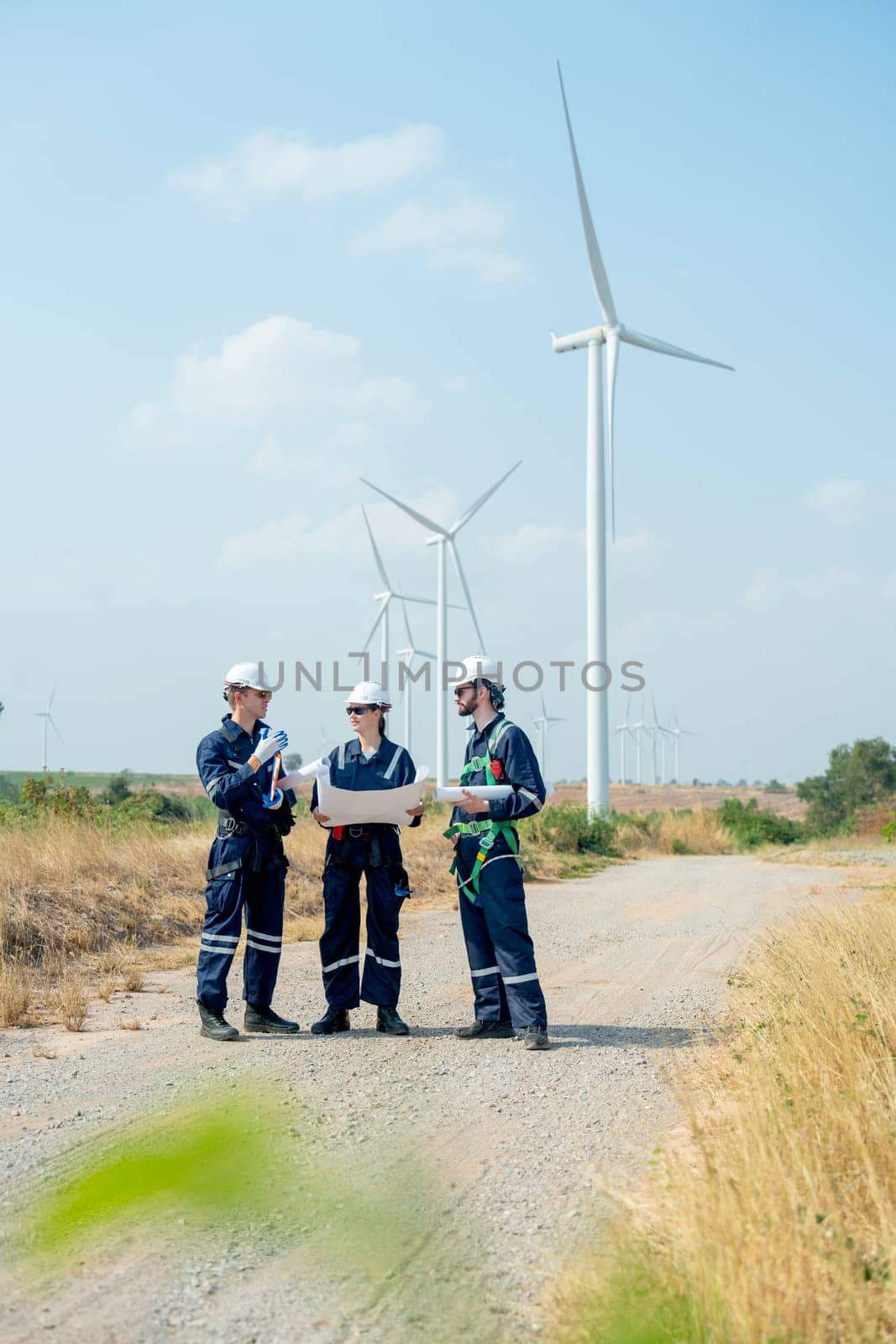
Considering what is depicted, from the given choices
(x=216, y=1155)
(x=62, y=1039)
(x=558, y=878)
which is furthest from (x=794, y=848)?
(x=216, y=1155)

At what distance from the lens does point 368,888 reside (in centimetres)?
743

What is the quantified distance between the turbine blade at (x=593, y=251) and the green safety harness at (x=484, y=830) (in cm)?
2435

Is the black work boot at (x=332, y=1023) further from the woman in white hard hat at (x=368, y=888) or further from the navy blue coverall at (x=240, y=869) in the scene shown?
the navy blue coverall at (x=240, y=869)

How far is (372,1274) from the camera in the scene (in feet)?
12.1

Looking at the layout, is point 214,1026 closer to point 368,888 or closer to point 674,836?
point 368,888

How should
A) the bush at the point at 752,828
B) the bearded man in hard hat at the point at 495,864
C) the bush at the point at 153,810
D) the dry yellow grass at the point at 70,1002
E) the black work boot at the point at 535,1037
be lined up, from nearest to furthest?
the black work boot at the point at 535,1037
the bearded man in hard hat at the point at 495,864
the dry yellow grass at the point at 70,1002
the bush at the point at 153,810
the bush at the point at 752,828

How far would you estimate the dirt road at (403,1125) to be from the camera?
3.44m

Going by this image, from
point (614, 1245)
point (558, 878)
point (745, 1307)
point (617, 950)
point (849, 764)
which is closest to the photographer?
point (745, 1307)

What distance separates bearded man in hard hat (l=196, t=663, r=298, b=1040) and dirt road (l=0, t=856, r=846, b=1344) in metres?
0.32

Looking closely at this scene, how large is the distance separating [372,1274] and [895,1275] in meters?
1.57

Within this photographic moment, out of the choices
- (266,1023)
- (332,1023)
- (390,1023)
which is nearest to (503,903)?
(390,1023)

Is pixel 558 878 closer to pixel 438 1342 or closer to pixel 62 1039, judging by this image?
pixel 62 1039

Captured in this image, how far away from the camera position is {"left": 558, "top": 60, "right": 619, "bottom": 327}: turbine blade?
1118 inches

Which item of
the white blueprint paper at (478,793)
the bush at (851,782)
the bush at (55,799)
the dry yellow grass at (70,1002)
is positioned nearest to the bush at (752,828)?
the bush at (851,782)
